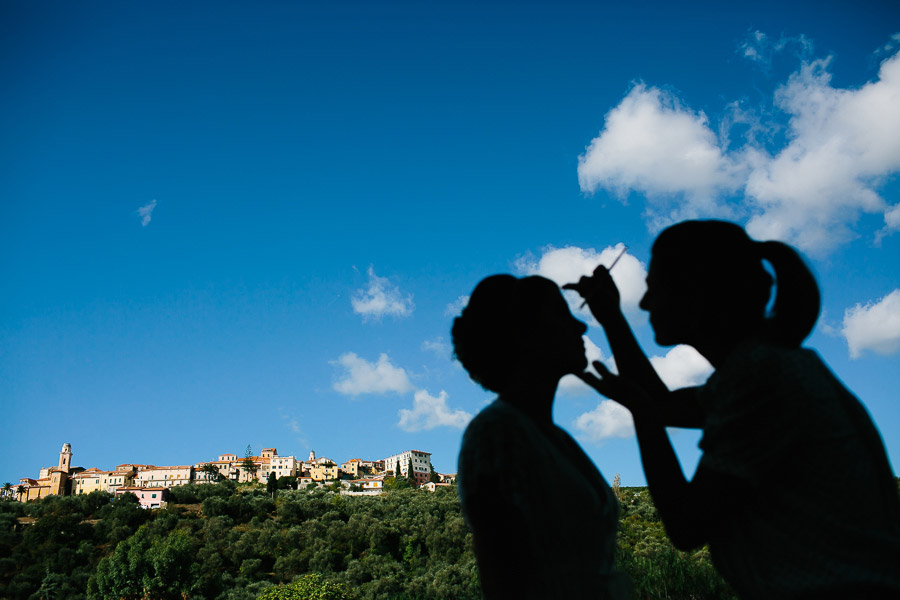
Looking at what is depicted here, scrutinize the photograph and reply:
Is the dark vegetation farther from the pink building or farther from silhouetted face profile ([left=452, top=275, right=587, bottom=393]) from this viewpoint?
silhouetted face profile ([left=452, top=275, right=587, bottom=393])

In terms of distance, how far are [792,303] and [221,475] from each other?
106 meters

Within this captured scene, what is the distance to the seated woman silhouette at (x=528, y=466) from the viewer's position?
125 cm

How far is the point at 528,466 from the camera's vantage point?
4.29 ft

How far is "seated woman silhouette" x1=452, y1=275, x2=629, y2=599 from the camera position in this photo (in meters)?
1.25

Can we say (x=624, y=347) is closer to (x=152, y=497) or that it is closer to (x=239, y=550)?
(x=239, y=550)

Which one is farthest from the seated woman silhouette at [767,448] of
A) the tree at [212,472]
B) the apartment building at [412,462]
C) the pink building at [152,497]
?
the apartment building at [412,462]

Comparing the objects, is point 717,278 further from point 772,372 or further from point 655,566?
point 655,566

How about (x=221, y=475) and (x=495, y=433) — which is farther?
(x=221, y=475)

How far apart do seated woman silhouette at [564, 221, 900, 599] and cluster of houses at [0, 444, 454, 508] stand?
274 ft

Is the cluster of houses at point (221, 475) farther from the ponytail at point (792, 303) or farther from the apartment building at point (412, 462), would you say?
the ponytail at point (792, 303)

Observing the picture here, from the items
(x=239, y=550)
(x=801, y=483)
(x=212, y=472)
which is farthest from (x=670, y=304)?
(x=212, y=472)

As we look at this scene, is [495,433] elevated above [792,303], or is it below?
below

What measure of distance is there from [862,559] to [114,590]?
48.7 metres

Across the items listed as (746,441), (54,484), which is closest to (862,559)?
(746,441)
